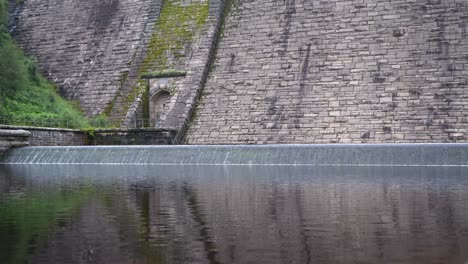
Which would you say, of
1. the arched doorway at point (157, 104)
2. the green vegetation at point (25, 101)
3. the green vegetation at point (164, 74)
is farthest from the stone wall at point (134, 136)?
the green vegetation at point (164, 74)

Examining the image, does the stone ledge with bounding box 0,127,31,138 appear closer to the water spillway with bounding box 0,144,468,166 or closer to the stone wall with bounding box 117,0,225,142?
the water spillway with bounding box 0,144,468,166

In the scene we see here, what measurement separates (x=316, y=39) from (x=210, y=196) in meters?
13.7

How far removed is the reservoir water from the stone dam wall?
4.51 metres

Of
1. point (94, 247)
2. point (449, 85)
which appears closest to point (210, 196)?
point (94, 247)

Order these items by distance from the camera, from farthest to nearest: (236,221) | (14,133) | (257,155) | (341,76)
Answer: (341,76), (14,133), (257,155), (236,221)

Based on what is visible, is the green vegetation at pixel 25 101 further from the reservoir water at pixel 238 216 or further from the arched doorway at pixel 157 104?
the reservoir water at pixel 238 216

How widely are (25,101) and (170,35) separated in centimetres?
519

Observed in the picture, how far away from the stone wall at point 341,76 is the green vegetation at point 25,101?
4.30m

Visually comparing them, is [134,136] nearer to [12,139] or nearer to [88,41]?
[12,139]

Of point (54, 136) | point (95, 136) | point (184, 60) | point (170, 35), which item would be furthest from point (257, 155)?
point (170, 35)

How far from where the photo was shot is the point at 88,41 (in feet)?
85.5

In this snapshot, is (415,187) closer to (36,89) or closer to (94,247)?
(94,247)

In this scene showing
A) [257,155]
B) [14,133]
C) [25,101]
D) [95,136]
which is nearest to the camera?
[257,155]

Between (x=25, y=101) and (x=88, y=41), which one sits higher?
(x=88, y=41)
